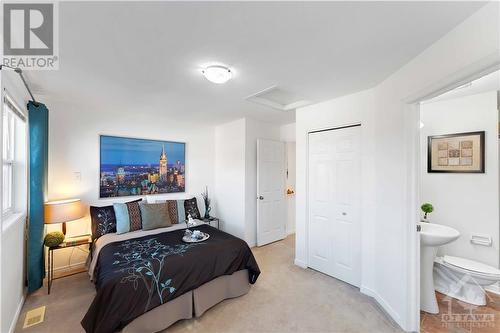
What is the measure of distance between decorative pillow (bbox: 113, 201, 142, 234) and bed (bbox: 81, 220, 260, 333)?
111 mm

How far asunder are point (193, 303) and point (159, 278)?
1.50 feet

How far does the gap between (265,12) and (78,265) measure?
3813mm

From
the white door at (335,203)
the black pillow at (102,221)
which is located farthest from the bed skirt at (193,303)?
the black pillow at (102,221)

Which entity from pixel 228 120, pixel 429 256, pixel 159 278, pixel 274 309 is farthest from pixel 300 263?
pixel 228 120

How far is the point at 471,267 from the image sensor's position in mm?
2188

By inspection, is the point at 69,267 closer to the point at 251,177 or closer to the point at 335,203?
the point at 251,177

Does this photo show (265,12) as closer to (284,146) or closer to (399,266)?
(399,266)

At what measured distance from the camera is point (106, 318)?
5.19 feet

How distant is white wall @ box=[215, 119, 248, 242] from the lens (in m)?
3.77

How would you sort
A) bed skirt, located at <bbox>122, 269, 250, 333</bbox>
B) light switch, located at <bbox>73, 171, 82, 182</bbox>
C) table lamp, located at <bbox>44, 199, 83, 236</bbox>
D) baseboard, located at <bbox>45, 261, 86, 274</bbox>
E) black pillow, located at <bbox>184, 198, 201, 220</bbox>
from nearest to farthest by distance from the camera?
1. bed skirt, located at <bbox>122, 269, 250, 333</bbox>
2. table lamp, located at <bbox>44, 199, 83, 236</bbox>
3. baseboard, located at <bbox>45, 261, 86, 274</bbox>
4. light switch, located at <bbox>73, 171, 82, 182</bbox>
5. black pillow, located at <bbox>184, 198, 201, 220</bbox>

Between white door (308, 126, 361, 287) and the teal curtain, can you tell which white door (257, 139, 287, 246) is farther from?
the teal curtain

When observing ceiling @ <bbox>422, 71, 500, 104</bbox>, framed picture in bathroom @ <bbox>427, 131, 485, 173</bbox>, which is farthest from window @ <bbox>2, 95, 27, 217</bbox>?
framed picture in bathroom @ <bbox>427, 131, 485, 173</bbox>

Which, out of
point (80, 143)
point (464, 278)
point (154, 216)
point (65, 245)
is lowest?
point (464, 278)

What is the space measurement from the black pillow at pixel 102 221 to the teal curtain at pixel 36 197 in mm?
482
